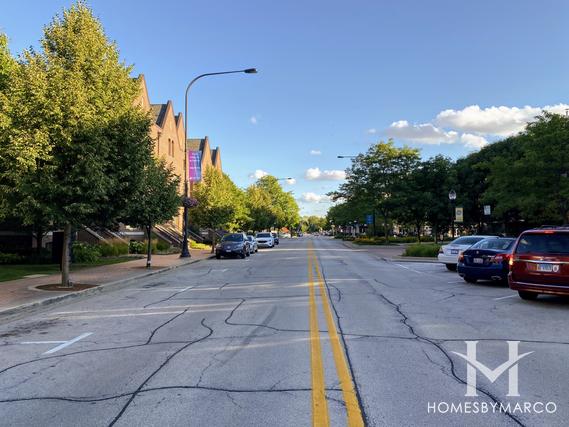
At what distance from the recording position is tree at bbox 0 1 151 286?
12414 millimetres

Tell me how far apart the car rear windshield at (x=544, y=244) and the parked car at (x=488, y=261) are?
2732 millimetres

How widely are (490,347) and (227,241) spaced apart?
A: 997 inches

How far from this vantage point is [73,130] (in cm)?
1270

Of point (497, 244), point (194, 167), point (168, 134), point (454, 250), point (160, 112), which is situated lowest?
point (454, 250)

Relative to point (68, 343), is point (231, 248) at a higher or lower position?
higher

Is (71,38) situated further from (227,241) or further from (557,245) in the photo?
(227,241)

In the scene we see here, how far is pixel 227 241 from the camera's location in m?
31.3

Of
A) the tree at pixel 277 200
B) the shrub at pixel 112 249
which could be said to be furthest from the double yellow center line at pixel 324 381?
the tree at pixel 277 200

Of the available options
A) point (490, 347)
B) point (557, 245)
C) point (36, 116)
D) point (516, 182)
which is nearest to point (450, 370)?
point (490, 347)

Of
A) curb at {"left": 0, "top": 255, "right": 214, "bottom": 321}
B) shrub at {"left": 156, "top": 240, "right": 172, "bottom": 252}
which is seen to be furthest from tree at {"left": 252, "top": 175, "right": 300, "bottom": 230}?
curb at {"left": 0, "top": 255, "right": 214, "bottom": 321}
